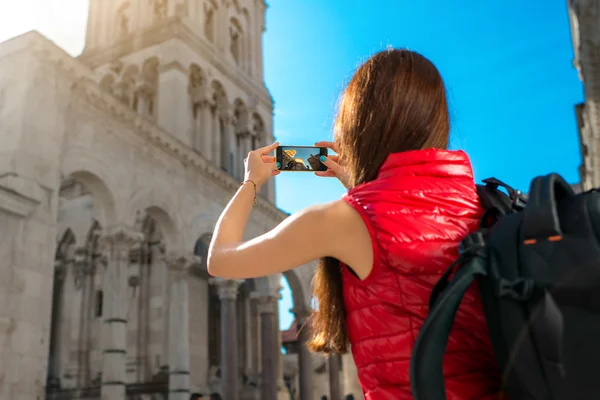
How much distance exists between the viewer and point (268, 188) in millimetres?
25094

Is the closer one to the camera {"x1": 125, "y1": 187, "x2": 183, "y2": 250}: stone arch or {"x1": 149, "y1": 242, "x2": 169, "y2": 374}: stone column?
{"x1": 125, "y1": 187, "x2": 183, "y2": 250}: stone arch

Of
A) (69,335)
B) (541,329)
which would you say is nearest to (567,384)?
(541,329)

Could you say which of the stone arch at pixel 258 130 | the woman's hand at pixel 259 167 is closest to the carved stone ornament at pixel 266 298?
the stone arch at pixel 258 130

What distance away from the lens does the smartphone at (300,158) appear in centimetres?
229

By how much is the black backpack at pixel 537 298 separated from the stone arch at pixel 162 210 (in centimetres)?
1453

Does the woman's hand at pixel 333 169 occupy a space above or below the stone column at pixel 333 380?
above

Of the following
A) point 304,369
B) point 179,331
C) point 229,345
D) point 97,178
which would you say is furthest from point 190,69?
point 304,369

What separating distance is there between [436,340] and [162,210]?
51.2ft

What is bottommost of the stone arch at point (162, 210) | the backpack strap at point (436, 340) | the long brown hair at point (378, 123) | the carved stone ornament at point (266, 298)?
the backpack strap at point (436, 340)

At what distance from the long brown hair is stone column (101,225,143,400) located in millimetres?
12823

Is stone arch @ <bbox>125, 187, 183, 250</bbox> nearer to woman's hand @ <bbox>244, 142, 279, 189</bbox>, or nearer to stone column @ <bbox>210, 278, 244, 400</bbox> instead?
stone column @ <bbox>210, 278, 244, 400</bbox>

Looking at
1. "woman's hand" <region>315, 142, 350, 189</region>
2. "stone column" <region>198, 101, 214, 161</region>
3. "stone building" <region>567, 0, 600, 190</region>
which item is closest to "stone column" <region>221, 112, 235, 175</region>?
"stone column" <region>198, 101, 214, 161</region>

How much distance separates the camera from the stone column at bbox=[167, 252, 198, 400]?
631 inches

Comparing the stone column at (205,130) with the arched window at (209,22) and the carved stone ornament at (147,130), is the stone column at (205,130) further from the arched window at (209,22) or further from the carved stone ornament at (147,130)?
the arched window at (209,22)
